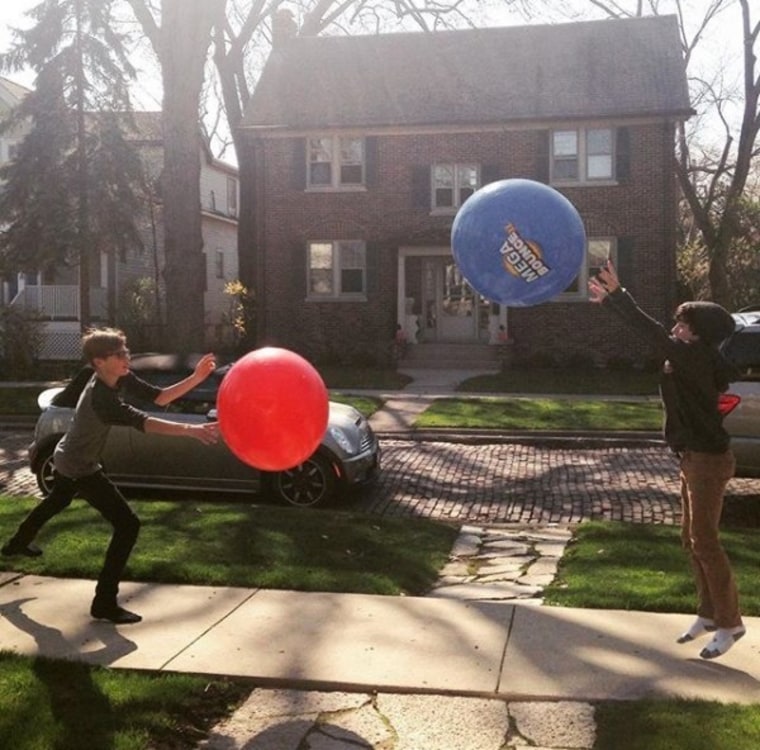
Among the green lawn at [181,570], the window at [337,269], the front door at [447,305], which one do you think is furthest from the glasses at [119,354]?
the front door at [447,305]

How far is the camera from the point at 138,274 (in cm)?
4009

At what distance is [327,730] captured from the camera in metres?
5.05

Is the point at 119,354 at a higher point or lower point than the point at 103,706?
higher

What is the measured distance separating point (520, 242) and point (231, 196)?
39056mm

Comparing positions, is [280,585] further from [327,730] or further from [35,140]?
[35,140]

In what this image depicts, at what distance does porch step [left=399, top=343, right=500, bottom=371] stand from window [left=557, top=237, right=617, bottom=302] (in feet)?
8.01

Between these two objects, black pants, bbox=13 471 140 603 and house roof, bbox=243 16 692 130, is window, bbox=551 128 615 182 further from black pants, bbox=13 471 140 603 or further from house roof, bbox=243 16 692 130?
black pants, bbox=13 471 140 603

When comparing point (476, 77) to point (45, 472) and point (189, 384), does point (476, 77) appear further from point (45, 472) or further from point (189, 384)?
point (189, 384)

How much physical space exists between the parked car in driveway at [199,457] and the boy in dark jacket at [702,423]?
5377mm

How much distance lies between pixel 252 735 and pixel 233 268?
134 ft

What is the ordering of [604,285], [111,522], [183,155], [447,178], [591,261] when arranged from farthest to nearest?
[447,178] < [591,261] < [183,155] < [111,522] < [604,285]

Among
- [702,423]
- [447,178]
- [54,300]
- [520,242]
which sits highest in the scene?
[447,178]

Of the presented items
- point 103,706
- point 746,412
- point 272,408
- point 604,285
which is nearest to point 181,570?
point 103,706

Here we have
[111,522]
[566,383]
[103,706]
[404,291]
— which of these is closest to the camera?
[103,706]
